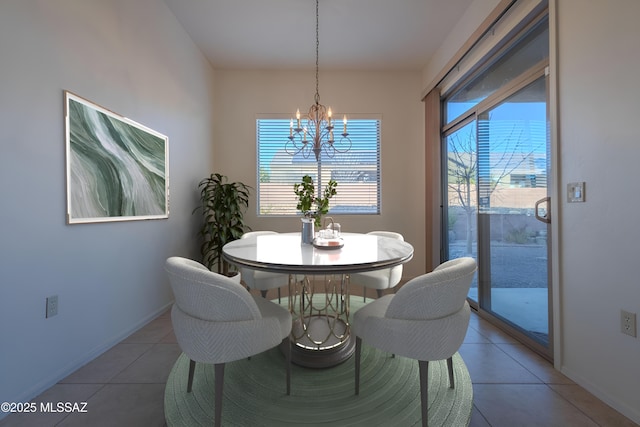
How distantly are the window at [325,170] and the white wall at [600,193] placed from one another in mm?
2328

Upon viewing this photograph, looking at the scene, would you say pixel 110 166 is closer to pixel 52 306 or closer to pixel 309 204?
pixel 52 306

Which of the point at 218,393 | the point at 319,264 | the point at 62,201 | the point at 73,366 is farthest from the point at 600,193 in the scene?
the point at 73,366

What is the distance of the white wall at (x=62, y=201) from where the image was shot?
137 cm

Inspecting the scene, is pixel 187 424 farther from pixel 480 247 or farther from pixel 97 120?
pixel 480 247

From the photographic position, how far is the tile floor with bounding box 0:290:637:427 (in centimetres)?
131

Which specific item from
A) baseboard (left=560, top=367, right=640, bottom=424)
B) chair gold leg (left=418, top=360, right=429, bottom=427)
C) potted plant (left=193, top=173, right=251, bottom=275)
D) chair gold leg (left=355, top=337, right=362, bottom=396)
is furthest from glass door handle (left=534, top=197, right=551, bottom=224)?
potted plant (left=193, top=173, right=251, bottom=275)

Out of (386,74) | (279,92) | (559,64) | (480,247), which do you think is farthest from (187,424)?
(386,74)

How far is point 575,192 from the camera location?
157cm

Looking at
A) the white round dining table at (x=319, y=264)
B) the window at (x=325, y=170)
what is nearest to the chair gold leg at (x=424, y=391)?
the white round dining table at (x=319, y=264)

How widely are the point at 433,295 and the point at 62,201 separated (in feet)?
7.21

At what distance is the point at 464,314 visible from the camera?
126cm

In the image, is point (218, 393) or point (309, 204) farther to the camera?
point (309, 204)

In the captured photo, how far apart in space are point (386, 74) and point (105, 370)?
14.4 ft

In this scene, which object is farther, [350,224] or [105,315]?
[350,224]
